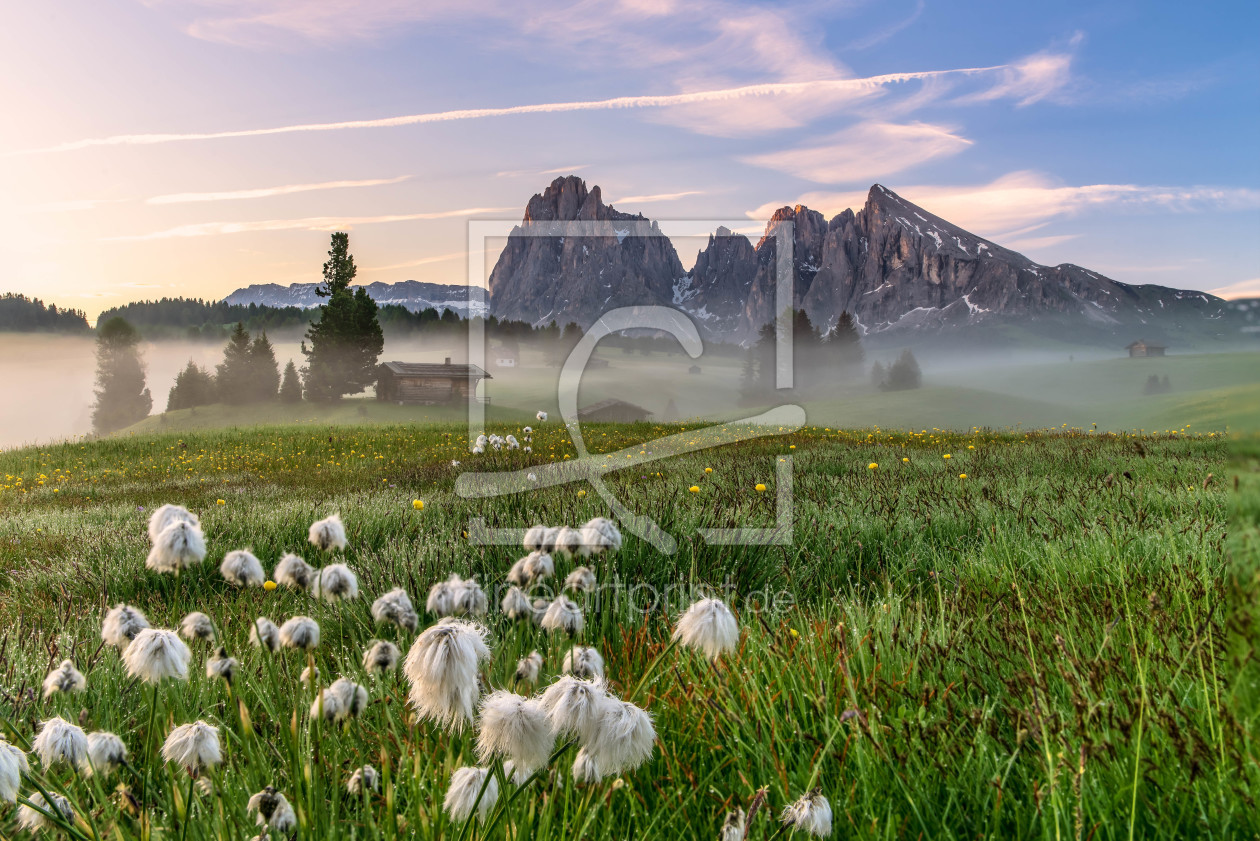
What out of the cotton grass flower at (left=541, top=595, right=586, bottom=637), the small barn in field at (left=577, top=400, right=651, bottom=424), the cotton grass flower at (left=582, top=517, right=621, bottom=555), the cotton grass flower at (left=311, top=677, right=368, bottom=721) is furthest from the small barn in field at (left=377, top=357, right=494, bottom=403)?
the cotton grass flower at (left=311, top=677, right=368, bottom=721)

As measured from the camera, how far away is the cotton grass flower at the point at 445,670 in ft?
4.94

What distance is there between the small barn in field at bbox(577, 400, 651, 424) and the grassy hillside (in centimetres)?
1521

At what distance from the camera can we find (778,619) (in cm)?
379

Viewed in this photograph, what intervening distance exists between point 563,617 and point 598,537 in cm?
42

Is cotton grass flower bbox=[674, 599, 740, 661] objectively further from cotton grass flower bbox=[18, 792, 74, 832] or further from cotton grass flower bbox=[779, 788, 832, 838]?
cotton grass flower bbox=[18, 792, 74, 832]

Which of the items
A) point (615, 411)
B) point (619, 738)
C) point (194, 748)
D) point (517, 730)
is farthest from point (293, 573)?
point (615, 411)

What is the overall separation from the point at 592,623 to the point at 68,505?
11861mm

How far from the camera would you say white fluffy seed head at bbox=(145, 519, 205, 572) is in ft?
7.47

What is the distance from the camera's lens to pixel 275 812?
1.71 m

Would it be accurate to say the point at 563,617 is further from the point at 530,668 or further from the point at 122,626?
the point at 122,626

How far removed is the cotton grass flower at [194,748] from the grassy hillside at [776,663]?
93mm

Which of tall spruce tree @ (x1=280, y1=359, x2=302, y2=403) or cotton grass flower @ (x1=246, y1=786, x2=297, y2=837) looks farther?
tall spruce tree @ (x1=280, y1=359, x2=302, y2=403)

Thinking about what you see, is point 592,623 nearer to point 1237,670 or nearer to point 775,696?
point 775,696

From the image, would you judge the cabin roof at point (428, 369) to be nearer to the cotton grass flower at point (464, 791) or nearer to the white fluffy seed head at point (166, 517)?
the white fluffy seed head at point (166, 517)
